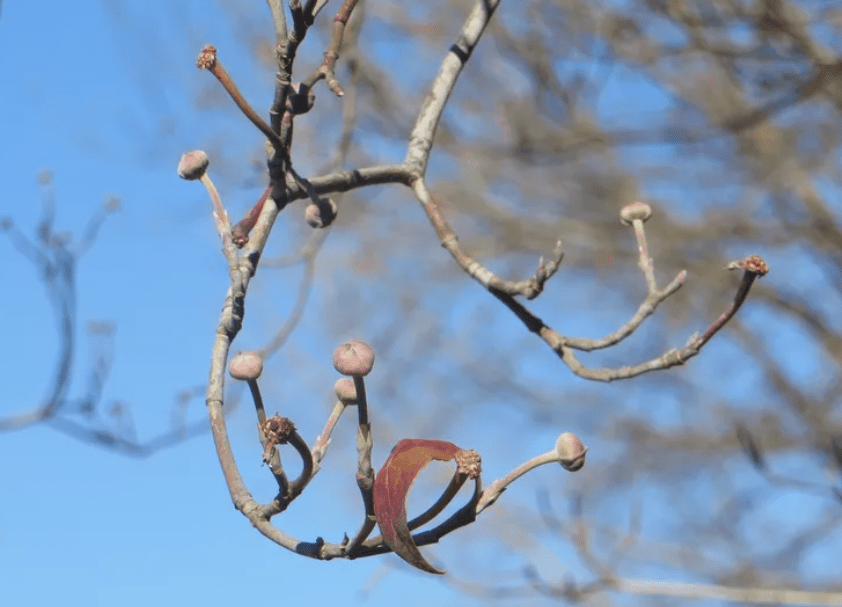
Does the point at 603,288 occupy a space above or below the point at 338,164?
above

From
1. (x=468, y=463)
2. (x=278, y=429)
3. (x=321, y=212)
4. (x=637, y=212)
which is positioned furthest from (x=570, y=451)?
(x=637, y=212)

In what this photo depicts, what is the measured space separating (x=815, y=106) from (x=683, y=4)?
0.86m

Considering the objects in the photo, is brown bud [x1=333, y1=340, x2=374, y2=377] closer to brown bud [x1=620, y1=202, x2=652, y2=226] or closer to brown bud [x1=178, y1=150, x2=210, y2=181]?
brown bud [x1=178, y1=150, x2=210, y2=181]

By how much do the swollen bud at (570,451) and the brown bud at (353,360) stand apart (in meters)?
0.17

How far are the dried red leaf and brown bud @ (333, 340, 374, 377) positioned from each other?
0.06m

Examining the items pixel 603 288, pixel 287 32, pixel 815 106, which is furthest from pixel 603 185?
pixel 287 32

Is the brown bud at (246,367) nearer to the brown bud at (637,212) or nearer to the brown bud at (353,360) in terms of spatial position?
the brown bud at (353,360)

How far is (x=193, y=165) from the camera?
103cm

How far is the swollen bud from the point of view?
31.6 inches

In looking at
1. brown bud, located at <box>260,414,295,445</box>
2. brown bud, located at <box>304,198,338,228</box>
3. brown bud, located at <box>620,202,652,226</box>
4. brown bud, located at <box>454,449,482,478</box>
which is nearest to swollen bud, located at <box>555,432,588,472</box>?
brown bud, located at <box>454,449,482,478</box>

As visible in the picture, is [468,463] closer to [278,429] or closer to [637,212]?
[278,429]

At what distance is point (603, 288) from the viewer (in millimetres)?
5336

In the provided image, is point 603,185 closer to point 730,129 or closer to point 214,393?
point 730,129

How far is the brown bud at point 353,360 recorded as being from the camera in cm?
75
